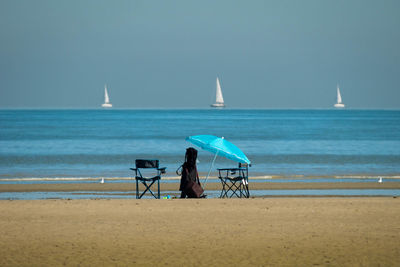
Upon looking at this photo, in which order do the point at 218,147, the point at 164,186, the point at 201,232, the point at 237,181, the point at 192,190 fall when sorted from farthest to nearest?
the point at 164,186 → the point at 237,181 → the point at 218,147 → the point at 192,190 → the point at 201,232

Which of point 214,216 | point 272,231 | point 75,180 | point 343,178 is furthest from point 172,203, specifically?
point 343,178

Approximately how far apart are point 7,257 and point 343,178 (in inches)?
554

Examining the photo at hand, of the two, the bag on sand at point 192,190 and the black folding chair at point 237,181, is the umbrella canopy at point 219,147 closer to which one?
the black folding chair at point 237,181

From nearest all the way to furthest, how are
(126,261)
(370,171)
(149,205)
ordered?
(126,261) → (149,205) → (370,171)

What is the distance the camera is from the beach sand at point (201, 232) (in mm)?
7172

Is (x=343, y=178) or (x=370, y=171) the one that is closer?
(x=343, y=178)

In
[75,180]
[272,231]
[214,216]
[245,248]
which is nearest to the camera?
[245,248]

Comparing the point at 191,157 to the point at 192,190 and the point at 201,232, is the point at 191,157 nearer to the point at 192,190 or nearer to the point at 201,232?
the point at 192,190

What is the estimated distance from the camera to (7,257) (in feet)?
23.7

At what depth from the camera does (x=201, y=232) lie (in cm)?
876

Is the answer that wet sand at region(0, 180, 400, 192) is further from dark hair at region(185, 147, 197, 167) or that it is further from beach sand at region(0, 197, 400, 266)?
beach sand at region(0, 197, 400, 266)

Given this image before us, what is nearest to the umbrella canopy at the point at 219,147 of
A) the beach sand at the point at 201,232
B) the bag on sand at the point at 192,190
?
the bag on sand at the point at 192,190

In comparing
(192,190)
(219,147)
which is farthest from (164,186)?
(192,190)

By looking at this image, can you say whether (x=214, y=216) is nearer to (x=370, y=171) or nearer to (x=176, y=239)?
(x=176, y=239)
